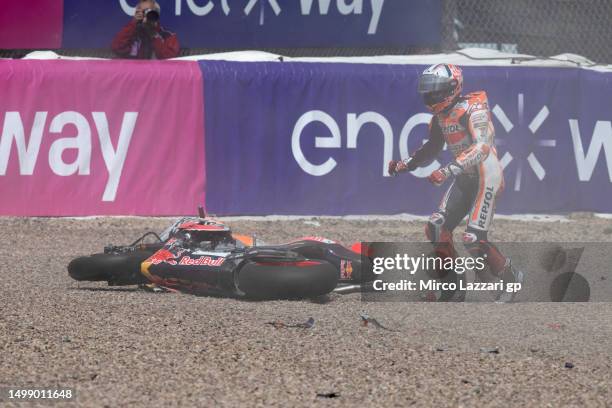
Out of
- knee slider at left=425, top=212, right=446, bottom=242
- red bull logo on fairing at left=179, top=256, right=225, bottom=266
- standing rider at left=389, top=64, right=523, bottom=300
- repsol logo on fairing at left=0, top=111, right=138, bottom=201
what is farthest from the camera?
repsol logo on fairing at left=0, top=111, right=138, bottom=201

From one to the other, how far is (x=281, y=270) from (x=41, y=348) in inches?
80.8

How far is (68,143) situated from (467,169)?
5086mm

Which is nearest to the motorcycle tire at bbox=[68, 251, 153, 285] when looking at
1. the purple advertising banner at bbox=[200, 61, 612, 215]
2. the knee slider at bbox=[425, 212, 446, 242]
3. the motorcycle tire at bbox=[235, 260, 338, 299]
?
the motorcycle tire at bbox=[235, 260, 338, 299]

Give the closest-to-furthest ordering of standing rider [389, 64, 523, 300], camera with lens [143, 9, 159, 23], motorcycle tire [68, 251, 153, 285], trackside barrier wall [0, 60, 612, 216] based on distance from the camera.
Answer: motorcycle tire [68, 251, 153, 285]
standing rider [389, 64, 523, 300]
trackside barrier wall [0, 60, 612, 216]
camera with lens [143, 9, 159, 23]

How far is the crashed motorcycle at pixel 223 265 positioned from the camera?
725 cm

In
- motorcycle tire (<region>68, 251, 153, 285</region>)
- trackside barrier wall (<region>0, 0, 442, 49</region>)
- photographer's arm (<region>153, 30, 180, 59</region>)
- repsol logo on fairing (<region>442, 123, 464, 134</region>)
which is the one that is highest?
trackside barrier wall (<region>0, 0, 442, 49</region>)

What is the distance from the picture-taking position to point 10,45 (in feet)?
42.2

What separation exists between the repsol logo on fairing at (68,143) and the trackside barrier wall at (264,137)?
0.01 metres

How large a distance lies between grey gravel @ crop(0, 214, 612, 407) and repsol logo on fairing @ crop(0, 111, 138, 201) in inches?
147

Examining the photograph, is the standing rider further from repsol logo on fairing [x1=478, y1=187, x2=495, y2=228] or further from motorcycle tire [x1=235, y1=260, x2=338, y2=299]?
motorcycle tire [x1=235, y1=260, x2=338, y2=299]

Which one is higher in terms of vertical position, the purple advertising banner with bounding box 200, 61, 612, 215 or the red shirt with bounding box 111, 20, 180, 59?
the red shirt with bounding box 111, 20, 180, 59

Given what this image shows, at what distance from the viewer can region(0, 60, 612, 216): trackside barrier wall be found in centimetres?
1172

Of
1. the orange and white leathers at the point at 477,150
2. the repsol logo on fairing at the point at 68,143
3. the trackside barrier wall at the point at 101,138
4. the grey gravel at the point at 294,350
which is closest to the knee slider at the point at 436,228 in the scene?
the orange and white leathers at the point at 477,150

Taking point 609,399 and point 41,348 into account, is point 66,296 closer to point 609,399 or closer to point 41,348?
point 41,348
